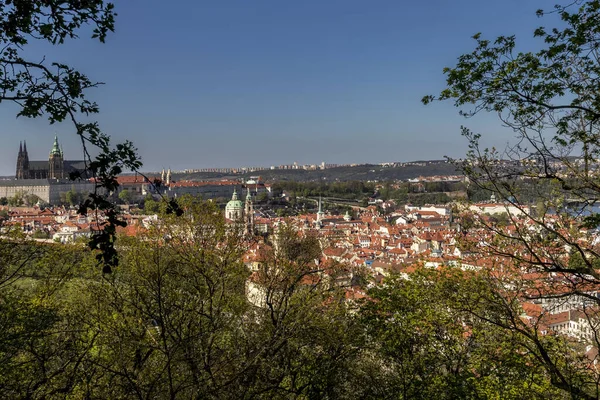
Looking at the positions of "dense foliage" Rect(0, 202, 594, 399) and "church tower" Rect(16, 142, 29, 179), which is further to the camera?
"church tower" Rect(16, 142, 29, 179)

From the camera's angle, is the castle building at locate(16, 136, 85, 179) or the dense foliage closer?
the dense foliage

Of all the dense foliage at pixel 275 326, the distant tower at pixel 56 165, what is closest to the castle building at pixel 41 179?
the distant tower at pixel 56 165

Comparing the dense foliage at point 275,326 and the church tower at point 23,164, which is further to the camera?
the church tower at point 23,164

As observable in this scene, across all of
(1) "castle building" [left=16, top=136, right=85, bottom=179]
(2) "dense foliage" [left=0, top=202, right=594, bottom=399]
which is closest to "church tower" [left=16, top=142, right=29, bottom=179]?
(1) "castle building" [left=16, top=136, right=85, bottom=179]

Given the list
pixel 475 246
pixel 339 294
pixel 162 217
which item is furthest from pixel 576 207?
pixel 162 217

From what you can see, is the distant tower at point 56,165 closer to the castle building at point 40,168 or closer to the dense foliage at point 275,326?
the castle building at point 40,168

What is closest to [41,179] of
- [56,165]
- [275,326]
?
[56,165]

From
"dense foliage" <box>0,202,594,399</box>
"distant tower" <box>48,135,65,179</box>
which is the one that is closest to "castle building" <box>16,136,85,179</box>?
"distant tower" <box>48,135,65,179</box>

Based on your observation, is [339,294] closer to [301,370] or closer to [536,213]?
[301,370]

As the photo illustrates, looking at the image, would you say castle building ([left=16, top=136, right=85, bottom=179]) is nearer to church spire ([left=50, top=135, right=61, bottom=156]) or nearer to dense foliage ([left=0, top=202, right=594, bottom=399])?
church spire ([left=50, top=135, right=61, bottom=156])

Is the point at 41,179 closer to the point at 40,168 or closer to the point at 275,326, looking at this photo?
the point at 40,168

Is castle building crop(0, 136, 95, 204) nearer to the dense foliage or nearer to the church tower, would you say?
the church tower

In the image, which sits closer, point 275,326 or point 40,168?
point 275,326
